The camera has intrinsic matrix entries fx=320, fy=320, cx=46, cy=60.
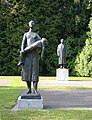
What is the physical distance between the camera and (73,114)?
813 centimetres

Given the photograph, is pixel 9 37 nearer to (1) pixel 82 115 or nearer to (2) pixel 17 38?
(2) pixel 17 38

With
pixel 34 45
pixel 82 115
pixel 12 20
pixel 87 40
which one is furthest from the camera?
pixel 12 20

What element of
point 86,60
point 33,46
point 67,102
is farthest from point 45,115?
point 86,60

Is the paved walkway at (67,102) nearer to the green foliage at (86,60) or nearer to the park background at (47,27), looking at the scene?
the green foliage at (86,60)

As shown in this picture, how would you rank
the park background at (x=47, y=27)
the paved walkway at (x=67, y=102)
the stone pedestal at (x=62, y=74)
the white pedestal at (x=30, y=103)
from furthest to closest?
the park background at (x=47, y=27)
the stone pedestal at (x=62, y=74)
the paved walkway at (x=67, y=102)
the white pedestal at (x=30, y=103)

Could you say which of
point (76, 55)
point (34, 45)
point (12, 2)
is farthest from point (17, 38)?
point (34, 45)

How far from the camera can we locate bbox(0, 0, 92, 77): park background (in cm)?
3238

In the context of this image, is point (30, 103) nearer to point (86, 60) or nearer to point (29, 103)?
point (29, 103)

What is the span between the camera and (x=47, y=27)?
3312 centimetres

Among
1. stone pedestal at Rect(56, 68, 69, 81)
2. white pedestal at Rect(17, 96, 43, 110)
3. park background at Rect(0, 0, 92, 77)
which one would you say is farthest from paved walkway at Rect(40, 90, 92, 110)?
park background at Rect(0, 0, 92, 77)

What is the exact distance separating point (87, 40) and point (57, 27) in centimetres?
428

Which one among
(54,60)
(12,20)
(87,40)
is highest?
(12,20)

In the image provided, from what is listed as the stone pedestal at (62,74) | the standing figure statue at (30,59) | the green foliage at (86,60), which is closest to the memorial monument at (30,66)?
the standing figure statue at (30,59)

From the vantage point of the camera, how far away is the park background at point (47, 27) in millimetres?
32375
